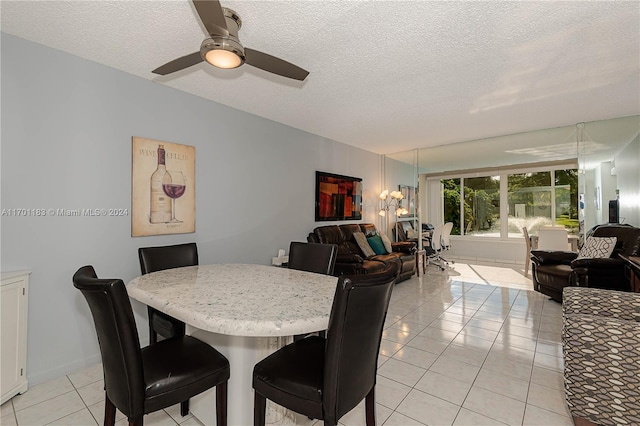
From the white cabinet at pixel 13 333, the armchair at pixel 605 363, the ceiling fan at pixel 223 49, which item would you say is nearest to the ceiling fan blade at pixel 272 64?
the ceiling fan at pixel 223 49

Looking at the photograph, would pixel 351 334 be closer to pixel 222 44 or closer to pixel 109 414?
pixel 109 414

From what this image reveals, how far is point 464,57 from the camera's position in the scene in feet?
7.97

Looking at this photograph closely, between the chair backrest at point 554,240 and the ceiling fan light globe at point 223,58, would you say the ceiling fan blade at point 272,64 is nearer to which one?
the ceiling fan light globe at point 223,58

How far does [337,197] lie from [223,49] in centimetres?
372

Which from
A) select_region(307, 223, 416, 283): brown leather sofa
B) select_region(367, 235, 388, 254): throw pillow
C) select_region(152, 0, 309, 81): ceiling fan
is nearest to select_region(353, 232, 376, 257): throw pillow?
select_region(307, 223, 416, 283): brown leather sofa

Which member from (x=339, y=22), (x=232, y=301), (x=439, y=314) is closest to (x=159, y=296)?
(x=232, y=301)

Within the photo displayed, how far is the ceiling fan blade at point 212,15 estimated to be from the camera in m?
1.36

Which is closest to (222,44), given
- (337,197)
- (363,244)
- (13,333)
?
(13,333)

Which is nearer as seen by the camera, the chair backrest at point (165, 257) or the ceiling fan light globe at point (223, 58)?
the ceiling fan light globe at point (223, 58)

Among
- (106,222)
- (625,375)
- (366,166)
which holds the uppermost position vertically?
(366,166)

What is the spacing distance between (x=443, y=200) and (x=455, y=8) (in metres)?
7.40

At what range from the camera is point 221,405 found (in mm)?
1457

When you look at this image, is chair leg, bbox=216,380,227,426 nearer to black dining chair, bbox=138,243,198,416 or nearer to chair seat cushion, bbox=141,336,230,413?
chair seat cushion, bbox=141,336,230,413

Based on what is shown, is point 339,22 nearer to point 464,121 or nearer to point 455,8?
point 455,8
